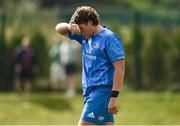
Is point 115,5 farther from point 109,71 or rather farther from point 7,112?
point 109,71

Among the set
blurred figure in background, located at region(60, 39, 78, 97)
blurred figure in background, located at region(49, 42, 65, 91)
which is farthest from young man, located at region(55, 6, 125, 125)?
blurred figure in background, located at region(49, 42, 65, 91)

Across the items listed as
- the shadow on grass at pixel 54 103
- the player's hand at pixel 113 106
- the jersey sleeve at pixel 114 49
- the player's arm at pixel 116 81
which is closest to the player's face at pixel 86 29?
the jersey sleeve at pixel 114 49

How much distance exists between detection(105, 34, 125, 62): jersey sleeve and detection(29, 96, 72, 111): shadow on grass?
35.8 feet

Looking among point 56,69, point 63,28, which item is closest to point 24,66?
point 56,69

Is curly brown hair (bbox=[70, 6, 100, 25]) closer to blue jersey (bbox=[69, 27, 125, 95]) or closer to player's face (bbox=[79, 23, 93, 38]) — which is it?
player's face (bbox=[79, 23, 93, 38])

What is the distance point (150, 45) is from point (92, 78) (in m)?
14.2

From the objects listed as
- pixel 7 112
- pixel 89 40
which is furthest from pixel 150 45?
pixel 89 40

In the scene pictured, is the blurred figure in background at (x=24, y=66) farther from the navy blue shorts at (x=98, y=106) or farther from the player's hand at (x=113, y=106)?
the player's hand at (x=113, y=106)

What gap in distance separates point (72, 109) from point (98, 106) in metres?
10.7

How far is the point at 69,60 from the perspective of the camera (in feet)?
74.2

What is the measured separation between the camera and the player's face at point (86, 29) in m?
9.62

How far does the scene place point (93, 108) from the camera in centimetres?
975

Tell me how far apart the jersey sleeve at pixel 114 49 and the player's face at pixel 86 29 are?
A: 9.5 inches

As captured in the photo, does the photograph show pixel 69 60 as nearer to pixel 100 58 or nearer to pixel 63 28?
pixel 63 28
